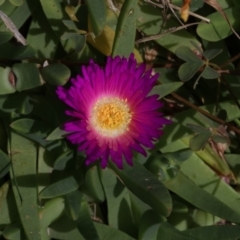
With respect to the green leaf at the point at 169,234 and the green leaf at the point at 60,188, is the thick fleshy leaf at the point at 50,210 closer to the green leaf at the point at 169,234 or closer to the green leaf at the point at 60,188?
the green leaf at the point at 60,188

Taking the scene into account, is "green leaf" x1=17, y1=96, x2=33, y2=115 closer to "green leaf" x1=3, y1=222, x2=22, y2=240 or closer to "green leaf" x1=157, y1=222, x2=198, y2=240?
"green leaf" x1=3, y1=222, x2=22, y2=240

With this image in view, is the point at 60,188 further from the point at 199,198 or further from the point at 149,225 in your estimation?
the point at 199,198

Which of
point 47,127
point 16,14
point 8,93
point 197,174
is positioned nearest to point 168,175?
point 197,174

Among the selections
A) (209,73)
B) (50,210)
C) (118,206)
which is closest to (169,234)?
A: (118,206)

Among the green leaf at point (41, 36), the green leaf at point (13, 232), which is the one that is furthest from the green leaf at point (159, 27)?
the green leaf at point (13, 232)

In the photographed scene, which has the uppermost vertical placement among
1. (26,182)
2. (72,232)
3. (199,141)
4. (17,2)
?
(17,2)

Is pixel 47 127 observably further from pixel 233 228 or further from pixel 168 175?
pixel 233 228
